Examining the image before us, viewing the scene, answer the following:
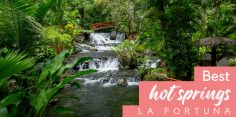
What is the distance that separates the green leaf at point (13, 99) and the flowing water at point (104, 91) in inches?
184

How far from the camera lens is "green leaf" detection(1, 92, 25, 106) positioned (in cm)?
537

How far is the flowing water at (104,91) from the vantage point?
432 inches

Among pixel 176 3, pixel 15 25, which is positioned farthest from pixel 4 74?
pixel 176 3

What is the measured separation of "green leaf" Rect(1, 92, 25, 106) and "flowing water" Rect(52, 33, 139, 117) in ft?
15.3

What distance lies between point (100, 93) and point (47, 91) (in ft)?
24.9

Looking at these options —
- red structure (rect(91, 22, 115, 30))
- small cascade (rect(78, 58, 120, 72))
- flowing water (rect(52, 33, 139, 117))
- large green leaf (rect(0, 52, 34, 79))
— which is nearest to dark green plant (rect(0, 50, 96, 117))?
large green leaf (rect(0, 52, 34, 79))

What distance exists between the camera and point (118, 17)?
79.3 ft

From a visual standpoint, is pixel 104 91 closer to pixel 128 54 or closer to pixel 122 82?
pixel 122 82

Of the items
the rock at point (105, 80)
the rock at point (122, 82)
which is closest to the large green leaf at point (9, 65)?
the rock at point (122, 82)

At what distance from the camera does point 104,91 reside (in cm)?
1359

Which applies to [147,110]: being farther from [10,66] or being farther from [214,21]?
[214,21]

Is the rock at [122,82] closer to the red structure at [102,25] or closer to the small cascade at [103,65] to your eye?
the small cascade at [103,65]

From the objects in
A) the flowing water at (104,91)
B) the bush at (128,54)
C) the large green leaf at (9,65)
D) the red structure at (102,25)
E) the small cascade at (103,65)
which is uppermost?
the red structure at (102,25)

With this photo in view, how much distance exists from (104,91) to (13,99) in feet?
26.7
